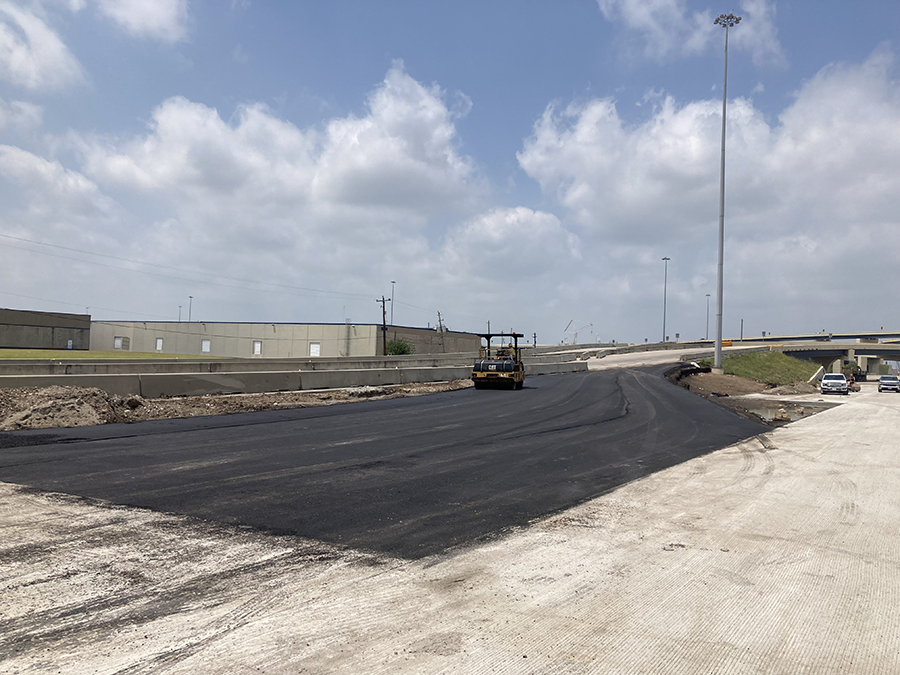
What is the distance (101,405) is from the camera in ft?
52.3

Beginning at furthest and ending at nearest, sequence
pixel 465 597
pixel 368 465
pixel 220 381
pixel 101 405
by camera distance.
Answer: pixel 220 381
pixel 101 405
pixel 368 465
pixel 465 597

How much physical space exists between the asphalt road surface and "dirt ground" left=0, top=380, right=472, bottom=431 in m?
1.01

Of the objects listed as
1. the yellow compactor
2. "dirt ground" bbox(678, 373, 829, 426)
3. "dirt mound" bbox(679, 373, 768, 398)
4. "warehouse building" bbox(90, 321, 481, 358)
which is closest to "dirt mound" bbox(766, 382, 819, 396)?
"dirt ground" bbox(678, 373, 829, 426)

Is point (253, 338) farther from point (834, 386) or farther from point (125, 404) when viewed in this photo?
point (125, 404)

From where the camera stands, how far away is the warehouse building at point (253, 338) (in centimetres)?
8562

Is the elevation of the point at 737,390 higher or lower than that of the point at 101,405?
lower

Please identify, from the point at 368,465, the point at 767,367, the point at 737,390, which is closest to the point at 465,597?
the point at 368,465

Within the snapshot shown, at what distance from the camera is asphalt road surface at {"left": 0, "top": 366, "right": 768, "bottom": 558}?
742 cm

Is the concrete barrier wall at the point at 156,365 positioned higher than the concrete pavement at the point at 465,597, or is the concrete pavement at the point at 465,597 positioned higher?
the concrete barrier wall at the point at 156,365

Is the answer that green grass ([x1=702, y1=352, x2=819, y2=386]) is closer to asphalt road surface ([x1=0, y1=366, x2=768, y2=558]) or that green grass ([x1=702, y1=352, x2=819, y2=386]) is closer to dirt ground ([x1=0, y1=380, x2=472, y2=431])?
asphalt road surface ([x1=0, y1=366, x2=768, y2=558])

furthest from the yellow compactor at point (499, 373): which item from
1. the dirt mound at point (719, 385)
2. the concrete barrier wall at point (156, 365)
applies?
the dirt mound at point (719, 385)

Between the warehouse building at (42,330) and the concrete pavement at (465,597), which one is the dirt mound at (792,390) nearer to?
the concrete pavement at (465,597)

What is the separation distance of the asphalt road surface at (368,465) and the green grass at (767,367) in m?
41.7

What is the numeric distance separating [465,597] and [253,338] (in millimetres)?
87628
